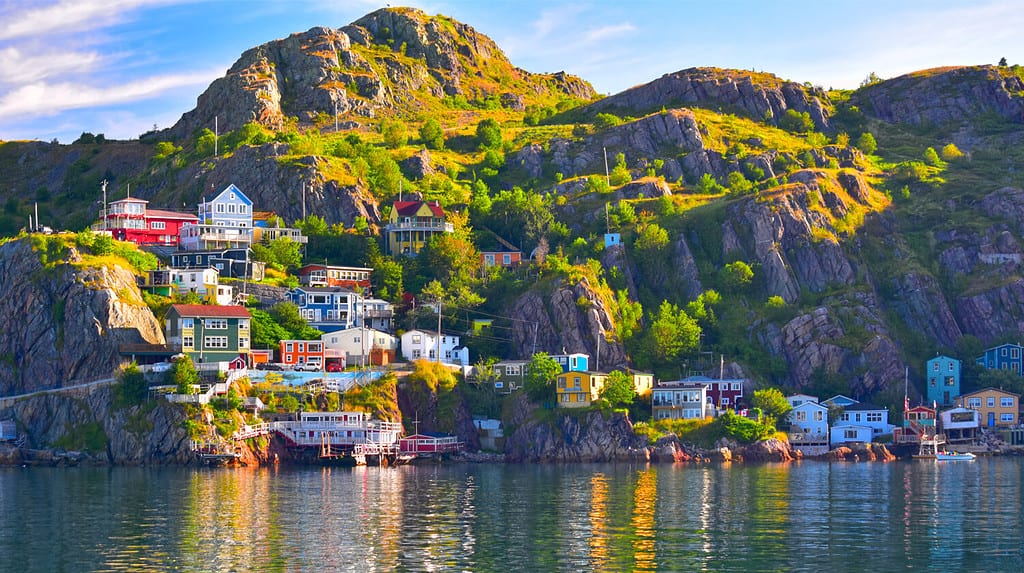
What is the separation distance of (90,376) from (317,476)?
3317 centimetres

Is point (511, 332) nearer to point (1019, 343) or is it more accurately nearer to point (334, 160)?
point (334, 160)

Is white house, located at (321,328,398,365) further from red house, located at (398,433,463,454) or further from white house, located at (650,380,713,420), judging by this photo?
white house, located at (650,380,713,420)

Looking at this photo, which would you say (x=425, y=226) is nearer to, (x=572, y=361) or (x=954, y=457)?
(x=572, y=361)

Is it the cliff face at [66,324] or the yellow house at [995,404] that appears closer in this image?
the cliff face at [66,324]

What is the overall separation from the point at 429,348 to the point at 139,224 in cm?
4317

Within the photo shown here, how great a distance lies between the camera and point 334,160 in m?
191

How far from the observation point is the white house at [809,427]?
149375 millimetres

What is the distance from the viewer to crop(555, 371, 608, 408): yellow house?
143 metres

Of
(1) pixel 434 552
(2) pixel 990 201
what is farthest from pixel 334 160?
(1) pixel 434 552

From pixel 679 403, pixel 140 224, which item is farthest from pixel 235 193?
pixel 679 403

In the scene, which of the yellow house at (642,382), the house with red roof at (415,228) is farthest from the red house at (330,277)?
the yellow house at (642,382)

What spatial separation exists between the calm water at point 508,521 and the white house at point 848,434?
95.0 ft

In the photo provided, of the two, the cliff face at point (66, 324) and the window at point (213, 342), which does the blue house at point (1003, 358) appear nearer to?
the window at point (213, 342)

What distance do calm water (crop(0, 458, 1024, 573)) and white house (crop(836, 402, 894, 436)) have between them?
3137 centimetres
